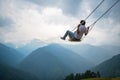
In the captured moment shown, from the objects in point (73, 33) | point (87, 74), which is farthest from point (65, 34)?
point (87, 74)

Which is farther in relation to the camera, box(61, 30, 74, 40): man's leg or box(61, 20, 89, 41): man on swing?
box(61, 30, 74, 40): man's leg

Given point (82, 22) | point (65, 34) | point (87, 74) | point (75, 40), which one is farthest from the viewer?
point (87, 74)

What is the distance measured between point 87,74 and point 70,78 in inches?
548

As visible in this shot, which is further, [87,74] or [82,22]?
[87,74]

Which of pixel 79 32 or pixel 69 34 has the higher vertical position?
pixel 69 34

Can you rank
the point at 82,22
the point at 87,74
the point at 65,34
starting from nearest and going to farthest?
the point at 82,22
the point at 65,34
the point at 87,74

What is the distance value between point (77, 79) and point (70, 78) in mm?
7248

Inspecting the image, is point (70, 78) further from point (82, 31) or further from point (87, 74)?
point (82, 31)

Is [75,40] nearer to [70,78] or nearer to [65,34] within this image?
[65,34]

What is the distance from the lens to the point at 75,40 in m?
18.7

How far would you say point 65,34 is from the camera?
20281mm

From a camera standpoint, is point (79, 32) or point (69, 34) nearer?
point (79, 32)

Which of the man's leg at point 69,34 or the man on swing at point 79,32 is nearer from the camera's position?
the man on swing at point 79,32

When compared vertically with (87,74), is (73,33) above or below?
below
